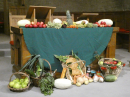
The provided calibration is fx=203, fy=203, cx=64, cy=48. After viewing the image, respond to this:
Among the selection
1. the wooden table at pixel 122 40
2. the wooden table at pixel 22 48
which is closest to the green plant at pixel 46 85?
the wooden table at pixel 22 48

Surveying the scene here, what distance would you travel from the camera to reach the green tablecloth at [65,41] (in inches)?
151

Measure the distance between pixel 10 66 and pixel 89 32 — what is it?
2286 mm

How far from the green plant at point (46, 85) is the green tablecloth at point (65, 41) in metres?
0.47

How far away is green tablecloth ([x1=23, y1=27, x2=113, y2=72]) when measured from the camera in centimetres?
384

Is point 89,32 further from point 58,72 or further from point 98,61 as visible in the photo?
point 58,72

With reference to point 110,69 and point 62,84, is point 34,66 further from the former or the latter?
point 110,69

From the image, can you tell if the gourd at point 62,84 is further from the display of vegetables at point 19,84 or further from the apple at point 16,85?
the apple at point 16,85

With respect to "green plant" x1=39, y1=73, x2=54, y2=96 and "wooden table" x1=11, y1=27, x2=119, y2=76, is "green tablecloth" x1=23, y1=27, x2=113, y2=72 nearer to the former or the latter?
"wooden table" x1=11, y1=27, x2=119, y2=76

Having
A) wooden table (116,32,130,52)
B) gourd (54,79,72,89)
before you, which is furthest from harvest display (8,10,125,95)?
wooden table (116,32,130,52)

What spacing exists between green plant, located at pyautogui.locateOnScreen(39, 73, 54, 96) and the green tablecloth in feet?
1.54

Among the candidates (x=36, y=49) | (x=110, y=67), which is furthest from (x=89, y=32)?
(x=36, y=49)

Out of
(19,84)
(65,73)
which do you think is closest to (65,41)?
(65,73)

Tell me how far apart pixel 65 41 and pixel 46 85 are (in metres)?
1.04

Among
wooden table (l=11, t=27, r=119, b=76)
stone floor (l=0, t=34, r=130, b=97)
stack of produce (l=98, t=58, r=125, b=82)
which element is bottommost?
stone floor (l=0, t=34, r=130, b=97)
